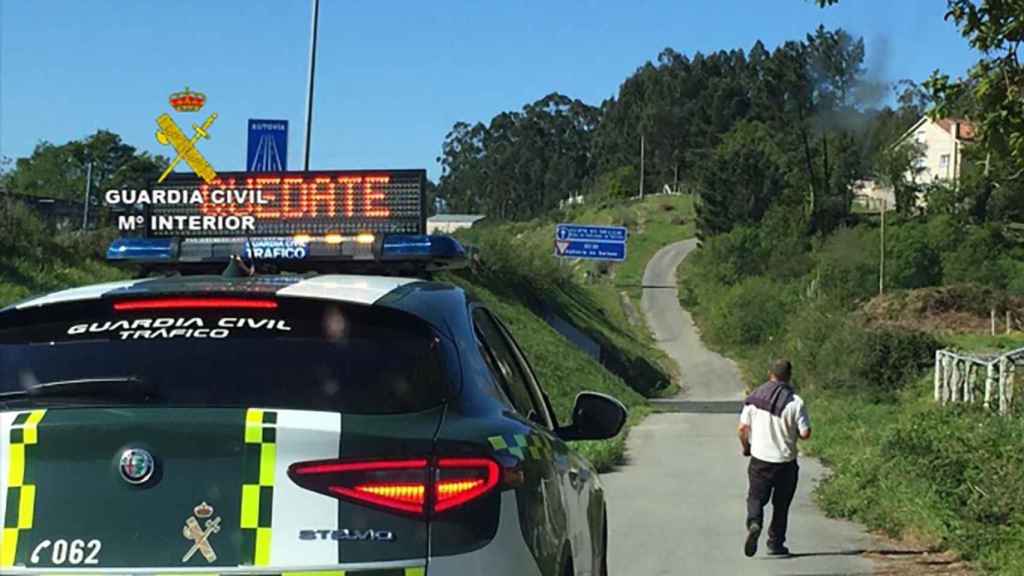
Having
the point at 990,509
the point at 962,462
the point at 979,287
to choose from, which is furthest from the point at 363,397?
the point at 979,287

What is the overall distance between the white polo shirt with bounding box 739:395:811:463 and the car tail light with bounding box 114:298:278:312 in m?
7.75

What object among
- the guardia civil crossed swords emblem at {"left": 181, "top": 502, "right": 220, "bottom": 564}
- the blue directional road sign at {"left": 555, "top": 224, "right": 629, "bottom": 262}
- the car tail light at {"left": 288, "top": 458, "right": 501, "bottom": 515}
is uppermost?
the blue directional road sign at {"left": 555, "top": 224, "right": 629, "bottom": 262}

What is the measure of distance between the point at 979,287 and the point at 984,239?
13550 mm

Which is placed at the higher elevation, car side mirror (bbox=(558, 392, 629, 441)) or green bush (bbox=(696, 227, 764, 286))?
green bush (bbox=(696, 227, 764, 286))

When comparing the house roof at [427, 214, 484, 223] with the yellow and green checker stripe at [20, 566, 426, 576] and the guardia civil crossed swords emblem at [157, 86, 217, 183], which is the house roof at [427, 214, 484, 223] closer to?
the guardia civil crossed swords emblem at [157, 86, 217, 183]

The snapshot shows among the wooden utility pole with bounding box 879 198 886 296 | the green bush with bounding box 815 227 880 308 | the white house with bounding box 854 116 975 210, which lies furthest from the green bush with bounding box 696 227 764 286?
the wooden utility pole with bounding box 879 198 886 296

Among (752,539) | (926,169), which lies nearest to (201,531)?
(752,539)

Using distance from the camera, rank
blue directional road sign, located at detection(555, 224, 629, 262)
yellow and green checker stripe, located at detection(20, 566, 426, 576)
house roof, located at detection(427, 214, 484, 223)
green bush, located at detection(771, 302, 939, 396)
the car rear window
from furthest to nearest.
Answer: house roof, located at detection(427, 214, 484, 223), blue directional road sign, located at detection(555, 224, 629, 262), green bush, located at detection(771, 302, 939, 396), the car rear window, yellow and green checker stripe, located at detection(20, 566, 426, 576)

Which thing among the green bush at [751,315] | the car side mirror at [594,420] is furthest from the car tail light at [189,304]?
the green bush at [751,315]

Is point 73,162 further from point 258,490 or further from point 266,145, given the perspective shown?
point 258,490

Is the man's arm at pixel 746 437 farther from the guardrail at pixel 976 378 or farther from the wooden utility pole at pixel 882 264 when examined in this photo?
the wooden utility pole at pixel 882 264

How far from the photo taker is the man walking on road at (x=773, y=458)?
10766 mm

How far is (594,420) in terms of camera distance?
5.28 metres

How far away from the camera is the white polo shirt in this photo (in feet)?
35.7
